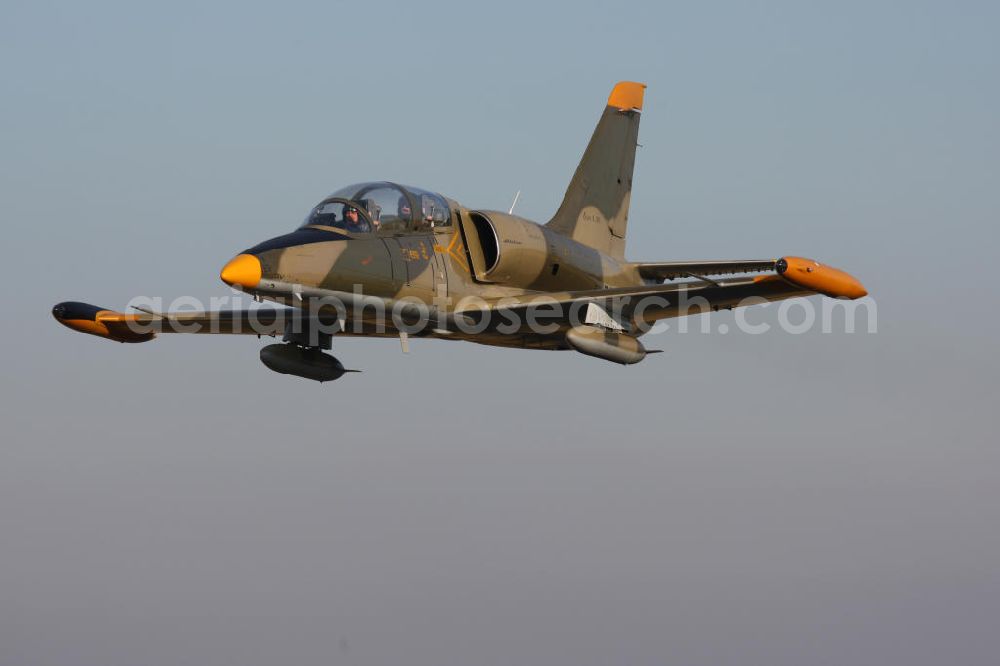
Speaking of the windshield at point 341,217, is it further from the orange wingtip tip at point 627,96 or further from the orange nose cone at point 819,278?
the orange wingtip tip at point 627,96

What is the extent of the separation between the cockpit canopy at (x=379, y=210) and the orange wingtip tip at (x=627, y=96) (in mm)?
9052

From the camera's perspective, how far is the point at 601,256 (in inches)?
1136

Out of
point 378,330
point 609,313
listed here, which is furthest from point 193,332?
point 609,313

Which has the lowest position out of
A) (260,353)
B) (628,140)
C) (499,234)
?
(260,353)

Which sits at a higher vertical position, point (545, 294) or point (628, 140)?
point (628, 140)

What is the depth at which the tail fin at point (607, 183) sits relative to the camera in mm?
30328

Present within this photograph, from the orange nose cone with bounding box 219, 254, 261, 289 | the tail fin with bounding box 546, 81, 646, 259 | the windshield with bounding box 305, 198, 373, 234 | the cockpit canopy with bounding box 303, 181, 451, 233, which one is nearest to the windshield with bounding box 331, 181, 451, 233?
the cockpit canopy with bounding box 303, 181, 451, 233

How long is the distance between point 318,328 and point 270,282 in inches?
162

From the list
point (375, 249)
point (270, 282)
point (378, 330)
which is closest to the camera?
point (270, 282)

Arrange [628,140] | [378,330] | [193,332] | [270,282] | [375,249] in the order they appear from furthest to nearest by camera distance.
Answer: [628,140] → [193,332] → [378,330] → [375,249] → [270,282]

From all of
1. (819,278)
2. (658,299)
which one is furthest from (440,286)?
(819,278)

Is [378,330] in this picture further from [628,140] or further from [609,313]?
[628,140]

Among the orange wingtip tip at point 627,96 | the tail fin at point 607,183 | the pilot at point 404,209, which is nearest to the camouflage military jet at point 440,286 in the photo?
the pilot at point 404,209

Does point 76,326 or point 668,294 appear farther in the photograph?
point 76,326
